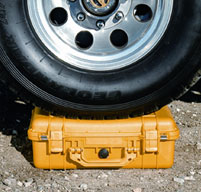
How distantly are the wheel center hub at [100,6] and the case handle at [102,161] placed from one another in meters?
0.74

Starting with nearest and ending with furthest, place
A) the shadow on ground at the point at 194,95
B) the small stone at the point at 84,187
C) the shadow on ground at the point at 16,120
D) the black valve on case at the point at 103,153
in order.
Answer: the small stone at the point at 84,187, the black valve on case at the point at 103,153, the shadow on ground at the point at 16,120, the shadow on ground at the point at 194,95

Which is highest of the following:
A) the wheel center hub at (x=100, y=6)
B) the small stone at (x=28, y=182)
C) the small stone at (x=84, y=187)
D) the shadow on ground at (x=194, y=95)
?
the wheel center hub at (x=100, y=6)

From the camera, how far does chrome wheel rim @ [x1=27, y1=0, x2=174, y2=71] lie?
7.66 feet

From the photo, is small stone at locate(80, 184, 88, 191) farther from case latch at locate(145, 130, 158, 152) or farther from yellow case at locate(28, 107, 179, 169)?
case latch at locate(145, 130, 158, 152)

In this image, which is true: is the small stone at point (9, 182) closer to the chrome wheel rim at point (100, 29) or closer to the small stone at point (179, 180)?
the chrome wheel rim at point (100, 29)

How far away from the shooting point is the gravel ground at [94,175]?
2260mm

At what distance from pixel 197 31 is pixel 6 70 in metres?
1.01

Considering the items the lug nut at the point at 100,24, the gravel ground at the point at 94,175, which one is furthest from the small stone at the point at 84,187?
the lug nut at the point at 100,24

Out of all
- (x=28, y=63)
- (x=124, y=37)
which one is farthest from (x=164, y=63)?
(x=28, y=63)

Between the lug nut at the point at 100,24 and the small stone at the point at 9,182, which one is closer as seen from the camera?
the small stone at the point at 9,182

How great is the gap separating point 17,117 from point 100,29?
3.11 feet

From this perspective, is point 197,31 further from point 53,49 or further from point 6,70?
point 6,70

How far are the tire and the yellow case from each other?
0.26ft

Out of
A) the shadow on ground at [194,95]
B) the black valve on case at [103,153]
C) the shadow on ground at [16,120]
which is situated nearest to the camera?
the black valve on case at [103,153]
